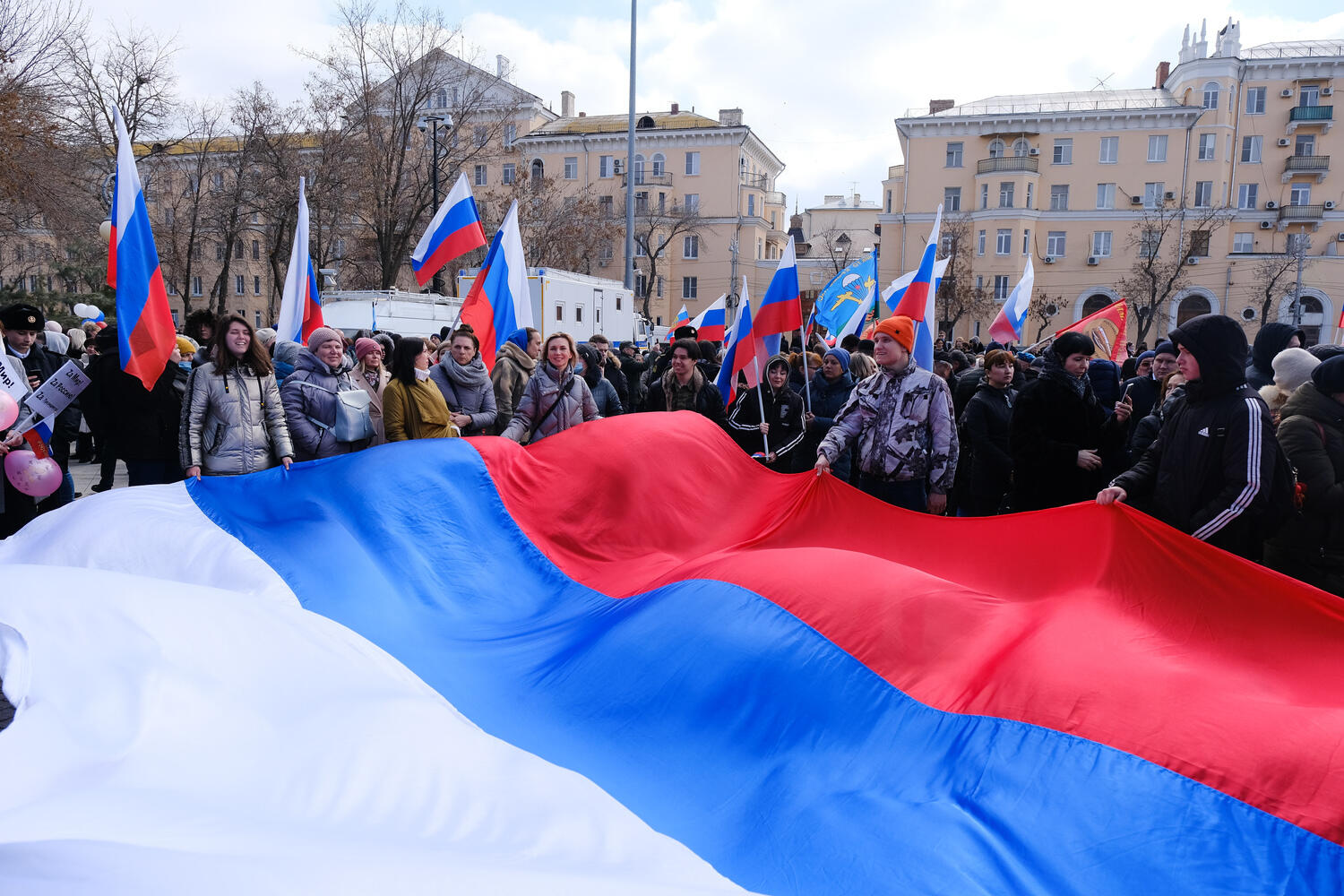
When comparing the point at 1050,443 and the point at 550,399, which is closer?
the point at 1050,443

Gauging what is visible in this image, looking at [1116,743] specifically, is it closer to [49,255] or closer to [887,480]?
[887,480]

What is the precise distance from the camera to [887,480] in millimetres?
6207

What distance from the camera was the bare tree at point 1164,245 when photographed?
52219mm

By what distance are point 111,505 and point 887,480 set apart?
455 cm

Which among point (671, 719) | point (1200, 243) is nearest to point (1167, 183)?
point (1200, 243)

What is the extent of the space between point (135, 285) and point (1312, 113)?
219ft

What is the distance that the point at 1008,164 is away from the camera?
55.8 metres

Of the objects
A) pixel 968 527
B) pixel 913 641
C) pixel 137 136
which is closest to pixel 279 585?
pixel 913 641

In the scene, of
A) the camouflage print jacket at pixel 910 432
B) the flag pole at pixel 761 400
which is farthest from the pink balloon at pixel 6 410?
the flag pole at pixel 761 400

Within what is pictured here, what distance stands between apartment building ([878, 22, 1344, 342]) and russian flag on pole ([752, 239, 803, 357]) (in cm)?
4909

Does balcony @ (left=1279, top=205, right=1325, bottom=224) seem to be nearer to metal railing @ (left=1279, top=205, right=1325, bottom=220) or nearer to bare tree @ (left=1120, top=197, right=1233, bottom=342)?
metal railing @ (left=1279, top=205, right=1325, bottom=220)

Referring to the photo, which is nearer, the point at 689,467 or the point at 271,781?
the point at 271,781

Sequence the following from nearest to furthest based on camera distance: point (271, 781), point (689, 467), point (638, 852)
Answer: point (271, 781) < point (638, 852) < point (689, 467)

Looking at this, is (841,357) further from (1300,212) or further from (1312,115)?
(1312,115)
